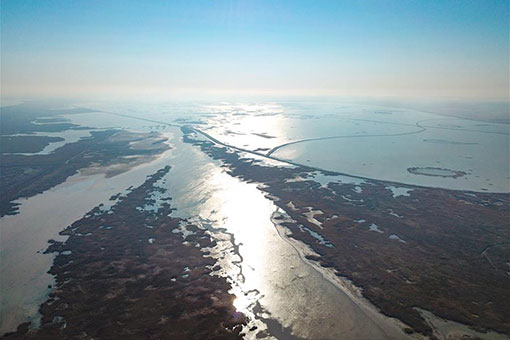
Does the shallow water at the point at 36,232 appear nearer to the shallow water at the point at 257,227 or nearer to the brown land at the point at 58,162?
the shallow water at the point at 257,227

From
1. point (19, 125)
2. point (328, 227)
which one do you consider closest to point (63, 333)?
point (328, 227)

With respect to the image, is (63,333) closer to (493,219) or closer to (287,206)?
(287,206)

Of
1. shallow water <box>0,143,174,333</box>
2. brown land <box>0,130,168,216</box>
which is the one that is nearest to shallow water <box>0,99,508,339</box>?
shallow water <box>0,143,174,333</box>

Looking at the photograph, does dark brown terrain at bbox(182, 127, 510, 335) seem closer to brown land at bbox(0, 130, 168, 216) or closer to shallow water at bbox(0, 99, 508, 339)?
shallow water at bbox(0, 99, 508, 339)

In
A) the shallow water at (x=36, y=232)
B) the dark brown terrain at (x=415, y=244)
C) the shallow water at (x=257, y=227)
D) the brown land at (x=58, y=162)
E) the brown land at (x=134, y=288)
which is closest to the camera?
the brown land at (x=134, y=288)

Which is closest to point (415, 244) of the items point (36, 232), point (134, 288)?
point (134, 288)

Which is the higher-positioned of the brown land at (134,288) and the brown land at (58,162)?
the brown land at (58,162)

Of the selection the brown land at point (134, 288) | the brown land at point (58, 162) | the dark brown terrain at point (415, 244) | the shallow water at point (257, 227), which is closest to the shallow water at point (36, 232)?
the shallow water at point (257, 227)
